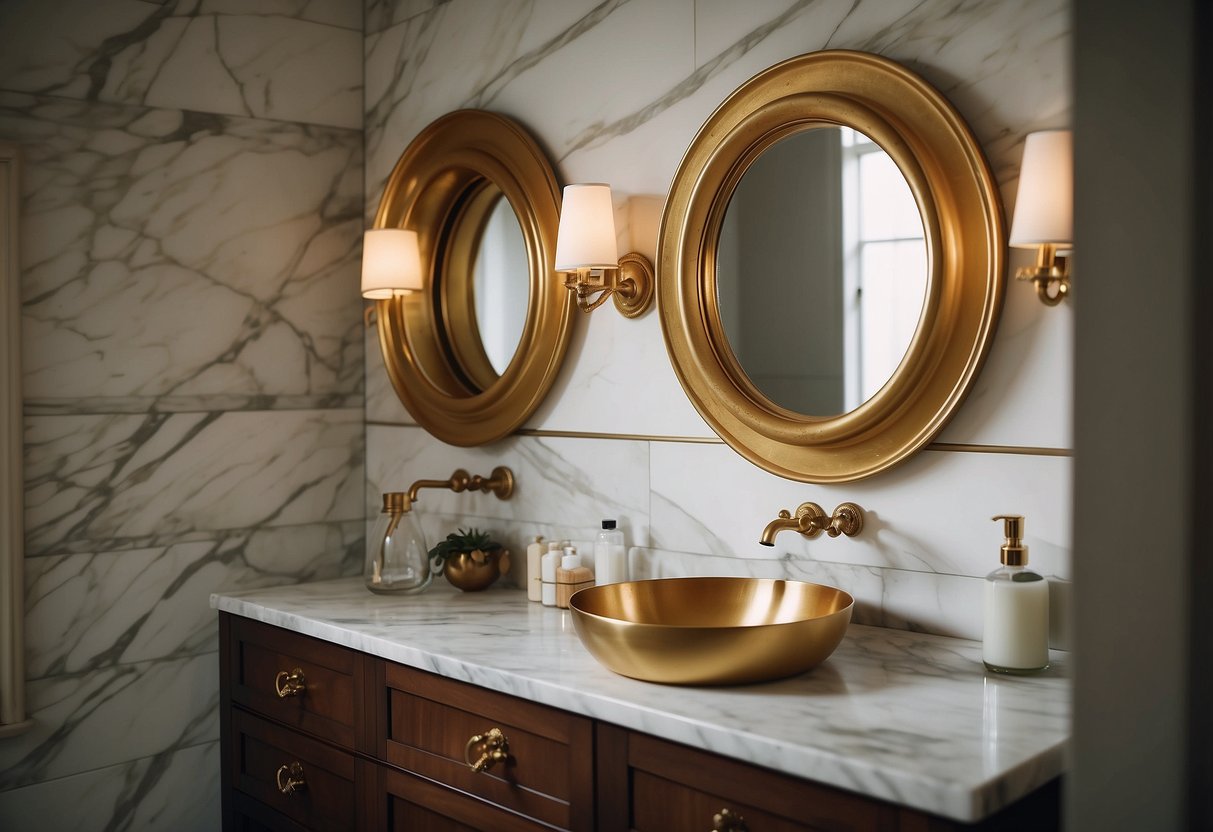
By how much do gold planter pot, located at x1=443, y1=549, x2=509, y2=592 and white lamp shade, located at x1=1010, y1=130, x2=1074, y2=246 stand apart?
1.32m

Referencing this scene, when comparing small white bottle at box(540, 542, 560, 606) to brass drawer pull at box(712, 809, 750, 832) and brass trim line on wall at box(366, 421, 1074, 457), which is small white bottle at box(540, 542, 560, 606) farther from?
brass drawer pull at box(712, 809, 750, 832)

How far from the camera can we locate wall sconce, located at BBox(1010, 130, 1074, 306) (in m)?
1.46

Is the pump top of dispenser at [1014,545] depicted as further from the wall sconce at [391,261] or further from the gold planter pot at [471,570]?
the wall sconce at [391,261]

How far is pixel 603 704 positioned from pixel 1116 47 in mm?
1074

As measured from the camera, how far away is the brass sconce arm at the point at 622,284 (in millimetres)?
2074

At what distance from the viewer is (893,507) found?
5.66 ft

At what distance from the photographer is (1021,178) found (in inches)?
59.0

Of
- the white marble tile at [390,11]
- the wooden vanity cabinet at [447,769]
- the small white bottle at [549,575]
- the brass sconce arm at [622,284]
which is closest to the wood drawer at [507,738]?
the wooden vanity cabinet at [447,769]

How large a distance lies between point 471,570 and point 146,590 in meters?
0.82

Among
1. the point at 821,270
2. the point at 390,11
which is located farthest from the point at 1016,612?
the point at 390,11

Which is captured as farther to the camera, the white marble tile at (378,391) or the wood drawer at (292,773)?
the white marble tile at (378,391)

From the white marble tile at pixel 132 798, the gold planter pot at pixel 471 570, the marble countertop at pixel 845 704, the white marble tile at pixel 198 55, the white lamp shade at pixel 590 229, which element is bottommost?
the white marble tile at pixel 132 798

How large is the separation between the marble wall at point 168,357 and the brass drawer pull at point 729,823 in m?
1.69

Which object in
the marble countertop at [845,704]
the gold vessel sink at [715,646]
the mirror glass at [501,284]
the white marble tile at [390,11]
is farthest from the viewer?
the white marble tile at [390,11]
